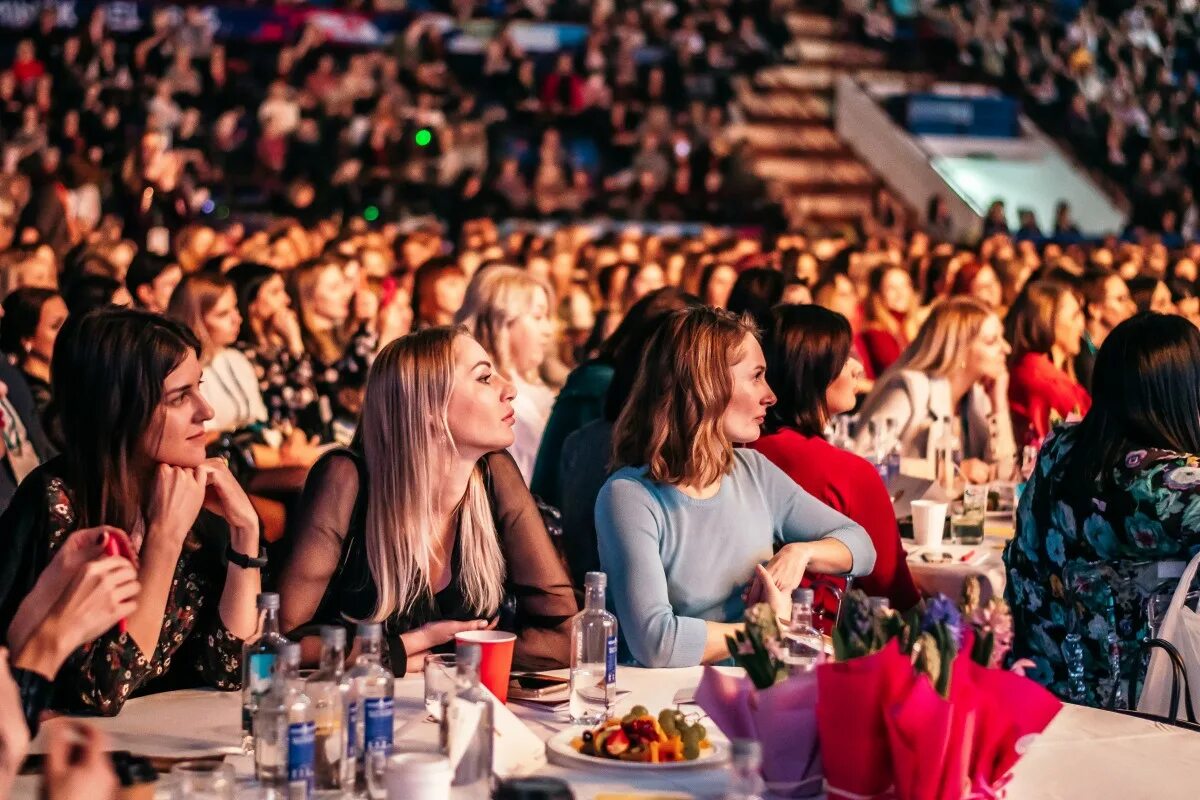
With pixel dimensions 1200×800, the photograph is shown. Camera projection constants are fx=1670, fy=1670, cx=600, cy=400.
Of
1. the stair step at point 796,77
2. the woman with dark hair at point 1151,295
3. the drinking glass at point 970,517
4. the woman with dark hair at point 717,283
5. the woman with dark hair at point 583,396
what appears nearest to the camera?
the drinking glass at point 970,517

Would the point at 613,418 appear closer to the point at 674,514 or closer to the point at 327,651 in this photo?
the point at 674,514

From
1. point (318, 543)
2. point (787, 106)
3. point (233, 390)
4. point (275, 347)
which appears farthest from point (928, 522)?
point (787, 106)

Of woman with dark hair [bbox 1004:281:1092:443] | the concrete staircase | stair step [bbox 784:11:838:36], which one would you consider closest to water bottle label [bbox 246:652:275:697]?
woman with dark hair [bbox 1004:281:1092:443]

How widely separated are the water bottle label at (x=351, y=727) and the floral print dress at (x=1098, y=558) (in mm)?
1498

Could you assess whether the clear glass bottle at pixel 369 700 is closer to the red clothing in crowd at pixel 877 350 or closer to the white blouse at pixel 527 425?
the white blouse at pixel 527 425

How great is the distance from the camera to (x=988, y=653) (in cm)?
205

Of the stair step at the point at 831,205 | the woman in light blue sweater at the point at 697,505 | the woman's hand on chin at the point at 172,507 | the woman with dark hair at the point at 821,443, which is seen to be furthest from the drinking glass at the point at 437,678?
the stair step at the point at 831,205

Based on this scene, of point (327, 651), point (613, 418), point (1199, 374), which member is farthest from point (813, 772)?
point (613, 418)

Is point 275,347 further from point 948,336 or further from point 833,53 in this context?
point 833,53

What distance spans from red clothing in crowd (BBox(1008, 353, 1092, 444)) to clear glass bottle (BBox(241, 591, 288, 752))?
418 cm

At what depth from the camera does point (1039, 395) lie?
20.2 ft

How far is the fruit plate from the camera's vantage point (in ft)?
7.12

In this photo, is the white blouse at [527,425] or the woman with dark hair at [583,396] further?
the white blouse at [527,425]

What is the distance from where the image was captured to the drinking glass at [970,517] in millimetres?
4328
